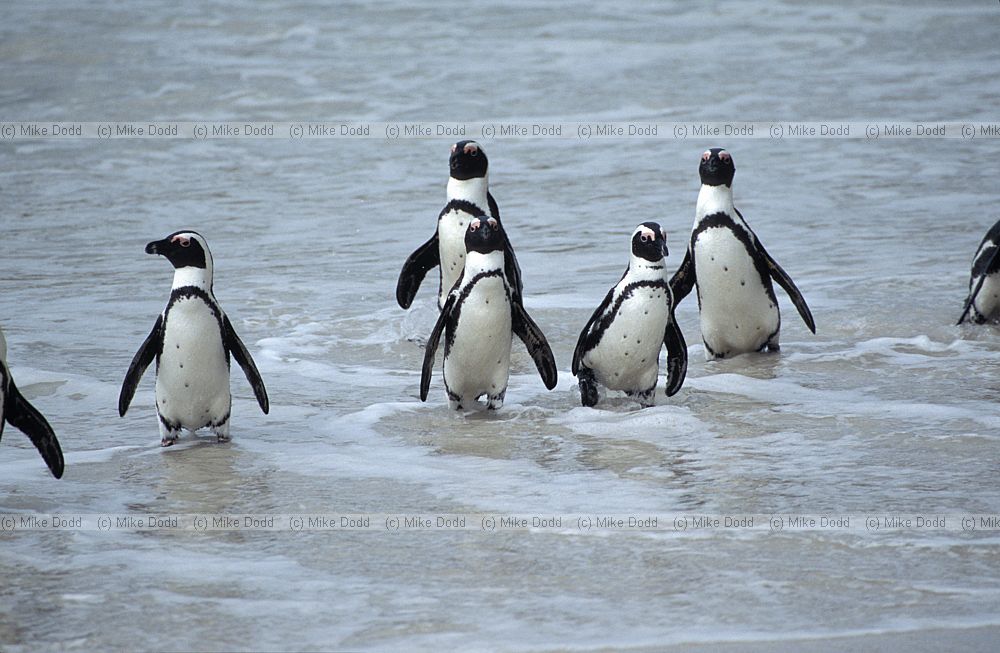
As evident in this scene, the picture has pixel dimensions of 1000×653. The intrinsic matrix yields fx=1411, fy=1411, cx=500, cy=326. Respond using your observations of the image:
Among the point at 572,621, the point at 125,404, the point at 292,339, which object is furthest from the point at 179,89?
the point at 572,621

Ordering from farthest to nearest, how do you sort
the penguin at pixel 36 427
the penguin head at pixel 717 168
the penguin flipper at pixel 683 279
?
the penguin flipper at pixel 683 279 < the penguin head at pixel 717 168 < the penguin at pixel 36 427

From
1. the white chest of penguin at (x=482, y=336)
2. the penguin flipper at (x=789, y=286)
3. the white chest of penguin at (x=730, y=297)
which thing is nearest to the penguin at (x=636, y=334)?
the white chest of penguin at (x=482, y=336)

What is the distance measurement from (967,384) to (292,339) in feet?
8.98

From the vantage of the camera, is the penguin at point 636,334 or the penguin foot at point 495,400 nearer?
the penguin at point 636,334

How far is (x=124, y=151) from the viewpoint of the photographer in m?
11.1

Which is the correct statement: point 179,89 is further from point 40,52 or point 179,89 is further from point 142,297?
point 142,297

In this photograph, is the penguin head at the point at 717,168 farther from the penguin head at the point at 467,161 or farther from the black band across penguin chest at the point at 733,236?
the penguin head at the point at 467,161

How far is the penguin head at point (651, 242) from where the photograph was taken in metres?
4.65

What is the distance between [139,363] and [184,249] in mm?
380

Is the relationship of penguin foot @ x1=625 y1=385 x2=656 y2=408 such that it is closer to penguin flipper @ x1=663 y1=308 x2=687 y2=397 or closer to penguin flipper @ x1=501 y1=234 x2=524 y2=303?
penguin flipper @ x1=663 y1=308 x2=687 y2=397

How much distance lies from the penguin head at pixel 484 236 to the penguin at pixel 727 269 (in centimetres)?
98

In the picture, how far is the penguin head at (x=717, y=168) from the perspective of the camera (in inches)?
205

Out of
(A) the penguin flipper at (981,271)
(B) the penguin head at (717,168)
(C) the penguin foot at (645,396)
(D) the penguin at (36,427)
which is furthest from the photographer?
(A) the penguin flipper at (981,271)

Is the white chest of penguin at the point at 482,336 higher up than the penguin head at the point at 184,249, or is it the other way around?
the penguin head at the point at 184,249
